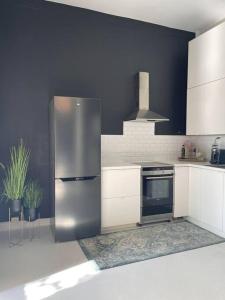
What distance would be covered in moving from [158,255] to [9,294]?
1.46 meters

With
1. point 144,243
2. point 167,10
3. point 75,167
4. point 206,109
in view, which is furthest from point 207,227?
point 167,10

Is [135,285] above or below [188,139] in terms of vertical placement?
below

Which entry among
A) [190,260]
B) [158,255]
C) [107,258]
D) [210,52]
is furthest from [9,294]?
[210,52]

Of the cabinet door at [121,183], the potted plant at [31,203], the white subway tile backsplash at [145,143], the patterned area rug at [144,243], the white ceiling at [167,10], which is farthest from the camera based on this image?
the white subway tile backsplash at [145,143]

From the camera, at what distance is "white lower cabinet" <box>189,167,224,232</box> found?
309 centimetres

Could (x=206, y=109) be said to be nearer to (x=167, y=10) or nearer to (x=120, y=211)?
(x=167, y=10)

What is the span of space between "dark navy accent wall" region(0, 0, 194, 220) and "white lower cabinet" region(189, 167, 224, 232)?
108cm

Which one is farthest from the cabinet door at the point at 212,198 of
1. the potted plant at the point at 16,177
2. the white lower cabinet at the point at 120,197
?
the potted plant at the point at 16,177

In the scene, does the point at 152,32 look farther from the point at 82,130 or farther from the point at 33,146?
the point at 33,146

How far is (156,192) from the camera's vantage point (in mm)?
3479

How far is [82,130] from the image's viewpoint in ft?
9.52

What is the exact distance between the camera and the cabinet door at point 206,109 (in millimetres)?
3430

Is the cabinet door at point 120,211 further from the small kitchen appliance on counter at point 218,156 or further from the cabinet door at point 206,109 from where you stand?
the cabinet door at point 206,109

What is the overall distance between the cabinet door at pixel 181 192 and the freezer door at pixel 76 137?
130cm
